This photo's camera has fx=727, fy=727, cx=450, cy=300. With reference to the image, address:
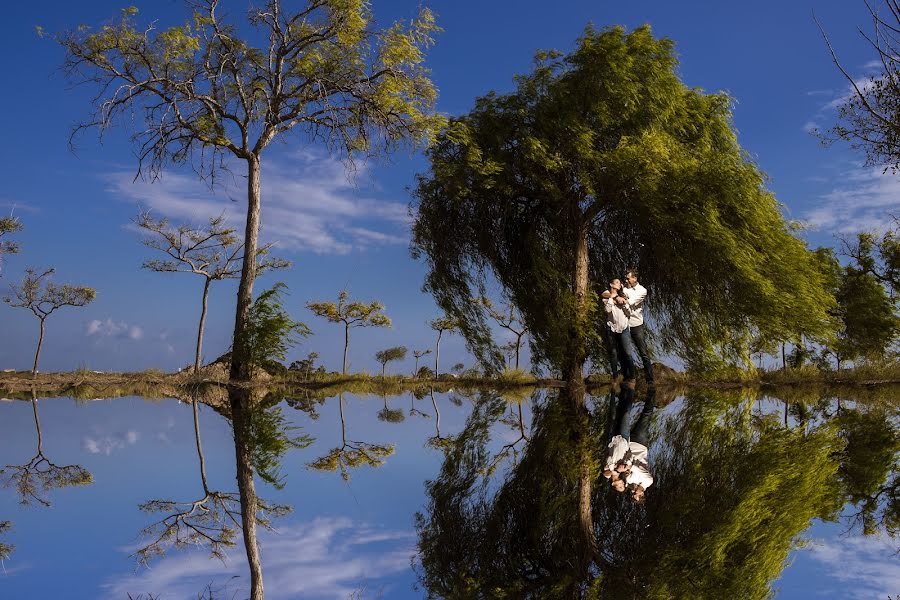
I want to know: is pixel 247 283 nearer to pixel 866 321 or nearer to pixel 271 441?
pixel 271 441

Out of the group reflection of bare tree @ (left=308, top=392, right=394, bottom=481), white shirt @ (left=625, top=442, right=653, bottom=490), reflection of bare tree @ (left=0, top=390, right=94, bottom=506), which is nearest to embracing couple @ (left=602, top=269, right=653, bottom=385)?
reflection of bare tree @ (left=308, top=392, right=394, bottom=481)

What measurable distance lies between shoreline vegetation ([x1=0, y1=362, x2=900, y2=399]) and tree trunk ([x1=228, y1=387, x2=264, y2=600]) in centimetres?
850

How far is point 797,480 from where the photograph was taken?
4938 mm

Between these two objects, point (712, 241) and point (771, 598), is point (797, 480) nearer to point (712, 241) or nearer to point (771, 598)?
point (771, 598)

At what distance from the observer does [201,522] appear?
14.6ft

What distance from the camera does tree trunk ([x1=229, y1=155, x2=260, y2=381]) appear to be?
17.3 metres

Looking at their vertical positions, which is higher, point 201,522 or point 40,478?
point 40,478

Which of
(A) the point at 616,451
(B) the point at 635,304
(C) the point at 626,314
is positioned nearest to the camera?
(A) the point at 616,451

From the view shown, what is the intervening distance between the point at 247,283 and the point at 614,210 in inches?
356

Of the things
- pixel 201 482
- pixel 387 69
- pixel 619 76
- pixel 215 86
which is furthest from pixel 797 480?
pixel 215 86

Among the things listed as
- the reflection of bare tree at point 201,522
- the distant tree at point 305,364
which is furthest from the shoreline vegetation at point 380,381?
the reflection of bare tree at point 201,522

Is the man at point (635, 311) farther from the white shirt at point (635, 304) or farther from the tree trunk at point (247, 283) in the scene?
the tree trunk at point (247, 283)

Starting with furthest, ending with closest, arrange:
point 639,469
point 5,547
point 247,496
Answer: point 639,469 < point 247,496 < point 5,547

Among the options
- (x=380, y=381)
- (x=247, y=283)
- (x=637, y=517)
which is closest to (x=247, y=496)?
(x=637, y=517)
